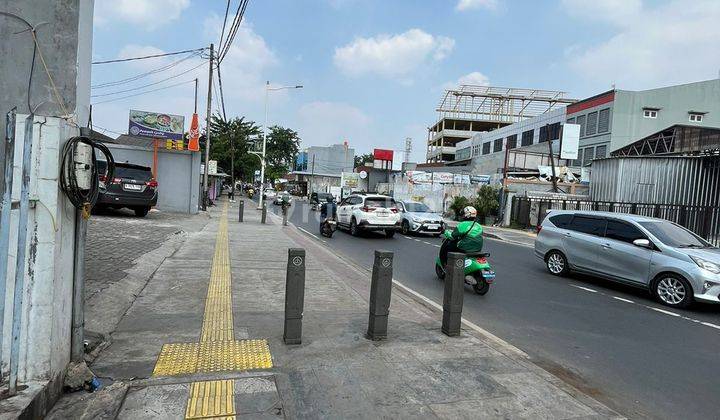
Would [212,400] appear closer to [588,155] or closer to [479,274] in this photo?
[479,274]

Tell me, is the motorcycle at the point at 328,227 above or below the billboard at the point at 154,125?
below

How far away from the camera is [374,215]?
17.6m

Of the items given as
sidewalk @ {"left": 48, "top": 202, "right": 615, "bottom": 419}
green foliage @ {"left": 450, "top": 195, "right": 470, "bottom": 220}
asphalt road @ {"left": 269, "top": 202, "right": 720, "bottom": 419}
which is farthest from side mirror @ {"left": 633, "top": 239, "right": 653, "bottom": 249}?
green foliage @ {"left": 450, "top": 195, "right": 470, "bottom": 220}

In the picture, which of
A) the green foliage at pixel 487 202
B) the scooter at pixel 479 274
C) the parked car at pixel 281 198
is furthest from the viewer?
the green foliage at pixel 487 202

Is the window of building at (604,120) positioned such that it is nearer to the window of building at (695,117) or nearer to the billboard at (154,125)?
the window of building at (695,117)

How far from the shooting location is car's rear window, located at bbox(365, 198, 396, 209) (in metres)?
17.8

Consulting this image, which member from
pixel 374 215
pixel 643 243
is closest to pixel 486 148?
pixel 374 215

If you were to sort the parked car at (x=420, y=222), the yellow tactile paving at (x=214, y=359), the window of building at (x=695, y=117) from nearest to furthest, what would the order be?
1. the yellow tactile paving at (x=214, y=359)
2. the parked car at (x=420, y=222)
3. the window of building at (x=695, y=117)

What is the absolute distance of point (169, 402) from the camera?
3492 mm

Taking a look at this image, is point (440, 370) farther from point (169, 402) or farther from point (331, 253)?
point (331, 253)

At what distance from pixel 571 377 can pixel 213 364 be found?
347 centimetres

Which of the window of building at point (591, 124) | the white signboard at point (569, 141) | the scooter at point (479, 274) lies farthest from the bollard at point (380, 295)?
the window of building at point (591, 124)

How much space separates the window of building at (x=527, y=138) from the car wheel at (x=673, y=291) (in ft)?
148

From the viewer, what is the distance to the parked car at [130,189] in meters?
15.4
